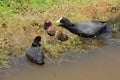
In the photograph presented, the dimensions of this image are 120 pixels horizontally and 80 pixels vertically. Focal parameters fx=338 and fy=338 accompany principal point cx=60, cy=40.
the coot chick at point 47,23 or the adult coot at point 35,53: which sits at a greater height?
the coot chick at point 47,23

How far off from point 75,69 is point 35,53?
2.62ft

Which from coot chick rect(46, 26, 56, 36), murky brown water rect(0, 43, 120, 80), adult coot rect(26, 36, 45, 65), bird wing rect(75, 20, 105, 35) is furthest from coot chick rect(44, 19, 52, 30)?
murky brown water rect(0, 43, 120, 80)

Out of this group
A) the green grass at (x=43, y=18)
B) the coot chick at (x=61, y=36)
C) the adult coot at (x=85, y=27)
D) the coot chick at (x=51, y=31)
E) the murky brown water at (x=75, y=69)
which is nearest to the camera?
the murky brown water at (x=75, y=69)

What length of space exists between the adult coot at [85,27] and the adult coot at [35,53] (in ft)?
3.55

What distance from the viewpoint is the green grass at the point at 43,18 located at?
22.4 feet

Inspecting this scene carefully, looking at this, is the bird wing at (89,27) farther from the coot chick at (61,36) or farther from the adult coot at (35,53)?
the adult coot at (35,53)

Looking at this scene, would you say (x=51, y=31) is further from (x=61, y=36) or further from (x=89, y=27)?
(x=89, y=27)

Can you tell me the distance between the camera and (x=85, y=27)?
7.36m

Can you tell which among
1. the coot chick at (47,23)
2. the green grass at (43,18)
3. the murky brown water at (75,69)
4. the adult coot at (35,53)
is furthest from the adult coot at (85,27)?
the adult coot at (35,53)

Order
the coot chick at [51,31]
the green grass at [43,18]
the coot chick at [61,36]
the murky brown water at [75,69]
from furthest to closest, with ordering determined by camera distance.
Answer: the coot chick at [51,31] → the coot chick at [61,36] → the green grass at [43,18] → the murky brown water at [75,69]

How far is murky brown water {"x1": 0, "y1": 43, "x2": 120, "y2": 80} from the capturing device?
593 cm

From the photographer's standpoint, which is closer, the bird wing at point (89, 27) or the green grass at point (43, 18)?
the green grass at point (43, 18)

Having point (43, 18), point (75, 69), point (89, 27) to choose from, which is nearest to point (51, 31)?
point (43, 18)

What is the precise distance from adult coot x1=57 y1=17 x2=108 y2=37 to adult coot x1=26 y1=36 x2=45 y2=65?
1.08 metres
